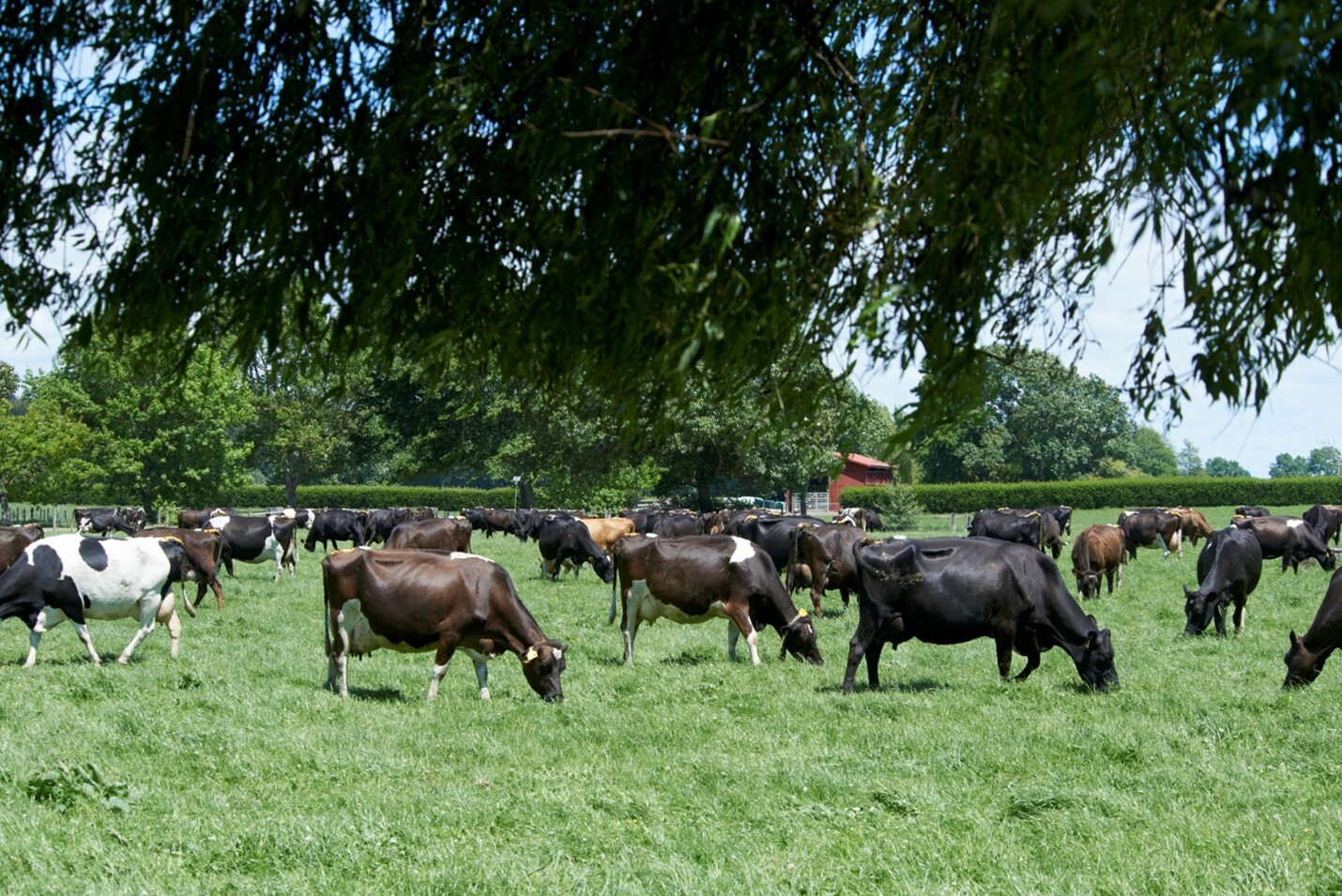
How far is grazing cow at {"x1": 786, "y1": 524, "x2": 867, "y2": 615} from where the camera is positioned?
20.0m

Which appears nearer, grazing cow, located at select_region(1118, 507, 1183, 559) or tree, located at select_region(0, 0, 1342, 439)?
tree, located at select_region(0, 0, 1342, 439)

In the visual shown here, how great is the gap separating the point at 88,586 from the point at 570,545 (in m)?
14.9

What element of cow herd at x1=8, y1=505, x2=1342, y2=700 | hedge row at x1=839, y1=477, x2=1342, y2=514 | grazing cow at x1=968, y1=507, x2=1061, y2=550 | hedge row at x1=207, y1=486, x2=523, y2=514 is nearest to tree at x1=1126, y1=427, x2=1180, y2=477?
hedge row at x1=839, y1=477, x2=1342, y2=514

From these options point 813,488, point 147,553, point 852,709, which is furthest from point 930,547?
point 813,488

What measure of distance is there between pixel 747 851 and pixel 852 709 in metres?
4.53

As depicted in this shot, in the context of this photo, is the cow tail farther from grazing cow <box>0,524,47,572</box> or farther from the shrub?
the shrub

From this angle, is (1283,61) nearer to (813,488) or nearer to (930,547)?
(930,547)

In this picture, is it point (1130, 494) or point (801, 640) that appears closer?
point (801, 640)

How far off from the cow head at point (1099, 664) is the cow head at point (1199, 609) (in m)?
5.01

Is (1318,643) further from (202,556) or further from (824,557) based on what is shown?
(202,556)

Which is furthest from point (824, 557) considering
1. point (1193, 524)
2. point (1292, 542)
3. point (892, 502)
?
point (892, 502)

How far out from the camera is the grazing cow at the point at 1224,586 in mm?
16766

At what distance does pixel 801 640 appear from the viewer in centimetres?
1459

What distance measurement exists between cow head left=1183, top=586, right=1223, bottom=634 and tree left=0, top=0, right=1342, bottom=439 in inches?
567
